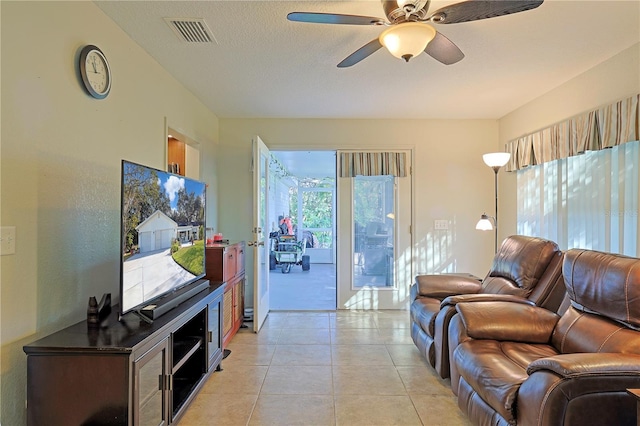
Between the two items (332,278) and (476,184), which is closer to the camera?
(476,184)

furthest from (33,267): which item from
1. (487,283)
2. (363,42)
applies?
(487,283)

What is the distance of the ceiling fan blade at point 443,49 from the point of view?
197 cm

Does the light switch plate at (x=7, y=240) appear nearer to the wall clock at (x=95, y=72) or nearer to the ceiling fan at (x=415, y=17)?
the wall clock at (x=95, y=72)

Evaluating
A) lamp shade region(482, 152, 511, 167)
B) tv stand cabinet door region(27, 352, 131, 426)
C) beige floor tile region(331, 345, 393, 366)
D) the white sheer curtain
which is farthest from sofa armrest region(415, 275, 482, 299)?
tv stand cabinet door region(27, 352, 131, 426)

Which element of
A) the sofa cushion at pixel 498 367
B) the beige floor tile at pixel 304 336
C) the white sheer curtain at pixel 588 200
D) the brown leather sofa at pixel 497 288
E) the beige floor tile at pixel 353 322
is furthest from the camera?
the beige floor tile at pixel 353 322

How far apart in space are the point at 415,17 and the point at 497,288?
215 centimetres

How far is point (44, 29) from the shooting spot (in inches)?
66.8

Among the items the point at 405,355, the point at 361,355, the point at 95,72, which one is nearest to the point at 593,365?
the point at 405,355

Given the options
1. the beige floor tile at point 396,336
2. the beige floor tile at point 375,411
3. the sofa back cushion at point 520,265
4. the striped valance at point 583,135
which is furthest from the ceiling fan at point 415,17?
the beige floor tile at point 396,336

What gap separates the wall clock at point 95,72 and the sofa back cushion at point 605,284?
10.0 feet

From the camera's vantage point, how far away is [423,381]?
2.61 metres

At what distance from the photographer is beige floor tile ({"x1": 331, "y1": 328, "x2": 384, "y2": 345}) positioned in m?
3.40

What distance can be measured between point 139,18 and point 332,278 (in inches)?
217

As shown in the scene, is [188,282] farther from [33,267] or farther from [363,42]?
[363,42]
